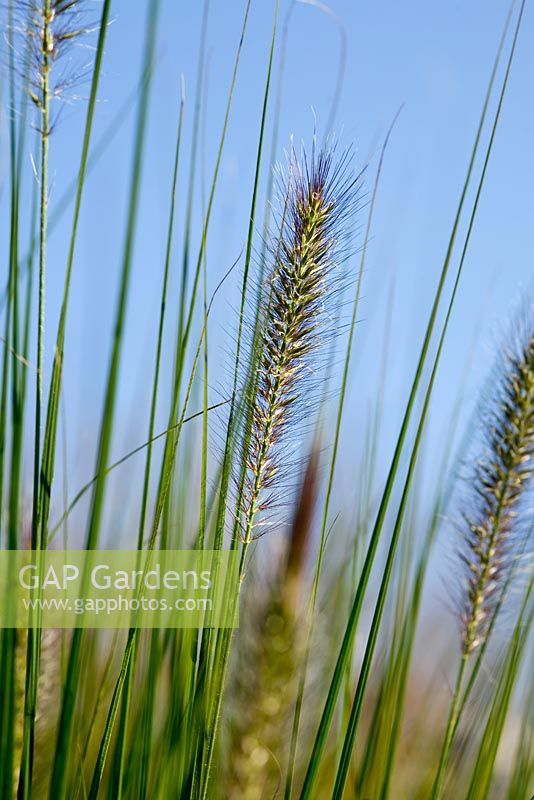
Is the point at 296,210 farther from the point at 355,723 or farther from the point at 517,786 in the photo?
the point at 517,786

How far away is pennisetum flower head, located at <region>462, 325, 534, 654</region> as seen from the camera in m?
1.75

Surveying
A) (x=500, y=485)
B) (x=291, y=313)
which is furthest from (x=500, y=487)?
(x=291, y=313)

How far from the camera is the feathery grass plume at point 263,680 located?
1.12m

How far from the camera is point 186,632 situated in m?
1.39

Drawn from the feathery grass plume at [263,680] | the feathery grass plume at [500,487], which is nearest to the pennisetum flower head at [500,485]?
the feathery grass plume at [500,487]

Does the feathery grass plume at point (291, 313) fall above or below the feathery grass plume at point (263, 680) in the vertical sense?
above

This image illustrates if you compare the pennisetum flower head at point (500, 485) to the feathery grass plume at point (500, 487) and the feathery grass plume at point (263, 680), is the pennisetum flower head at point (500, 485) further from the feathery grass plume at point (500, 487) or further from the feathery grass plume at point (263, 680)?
the feathery grass plume at point (263, 680)

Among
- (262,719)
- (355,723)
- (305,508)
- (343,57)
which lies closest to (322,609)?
(355,723)

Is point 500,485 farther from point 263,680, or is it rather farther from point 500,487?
point 263,680

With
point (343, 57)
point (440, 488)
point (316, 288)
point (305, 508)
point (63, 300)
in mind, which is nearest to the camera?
point (305, 508)

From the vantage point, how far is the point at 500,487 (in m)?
1.76

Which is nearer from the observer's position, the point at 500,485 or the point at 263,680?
the point at 263,680

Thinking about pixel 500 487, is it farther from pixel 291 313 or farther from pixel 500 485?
pixel 291 313

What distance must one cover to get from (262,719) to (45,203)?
69 centimetres
